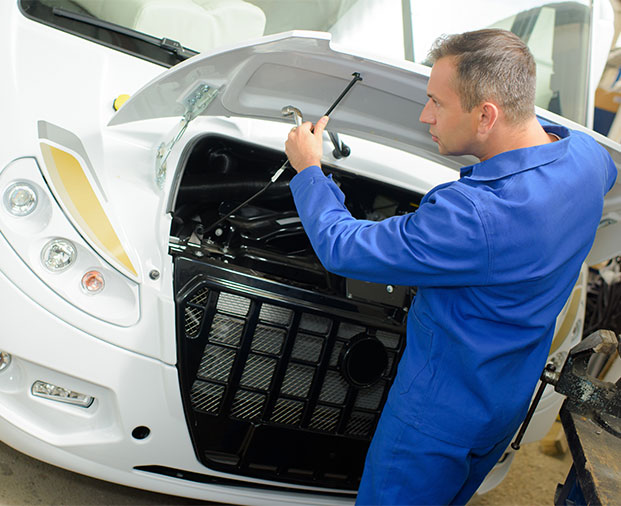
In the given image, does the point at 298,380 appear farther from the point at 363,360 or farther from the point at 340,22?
the point at 340,22

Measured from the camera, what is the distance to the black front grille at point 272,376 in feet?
5.59

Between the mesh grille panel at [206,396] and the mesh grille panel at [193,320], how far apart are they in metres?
0.14

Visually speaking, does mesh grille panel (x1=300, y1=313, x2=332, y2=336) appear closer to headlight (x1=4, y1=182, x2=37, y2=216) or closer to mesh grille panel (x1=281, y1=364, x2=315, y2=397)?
mesh grille panel (x1=281, y1=364, x2=315, y2=397)

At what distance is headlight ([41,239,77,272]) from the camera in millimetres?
1634

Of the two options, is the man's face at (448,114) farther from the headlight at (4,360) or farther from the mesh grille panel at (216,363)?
the headlight at (4,360)

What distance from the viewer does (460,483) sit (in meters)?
1.55

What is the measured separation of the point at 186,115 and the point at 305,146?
1.43 feet

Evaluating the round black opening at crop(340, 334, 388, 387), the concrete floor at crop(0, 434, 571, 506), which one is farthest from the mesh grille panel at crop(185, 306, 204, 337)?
the concrete floor at crop(0, 434, 571, 506)

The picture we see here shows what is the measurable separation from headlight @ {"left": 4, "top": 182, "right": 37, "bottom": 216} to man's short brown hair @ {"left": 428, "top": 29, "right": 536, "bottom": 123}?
1.12m

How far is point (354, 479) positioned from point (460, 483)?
494 millimetres

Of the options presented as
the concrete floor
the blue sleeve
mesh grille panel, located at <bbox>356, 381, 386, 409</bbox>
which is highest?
the blue sleeve

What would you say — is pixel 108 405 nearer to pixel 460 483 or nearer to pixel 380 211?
pixel 460 483

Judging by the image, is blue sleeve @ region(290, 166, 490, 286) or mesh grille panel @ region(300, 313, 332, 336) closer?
blue sleeve @ region(290, 166, 490, 286)

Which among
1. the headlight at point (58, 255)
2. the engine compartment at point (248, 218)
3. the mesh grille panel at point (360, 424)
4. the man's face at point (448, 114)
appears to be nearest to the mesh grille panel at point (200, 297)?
the engine compartment at point (248, 218)
